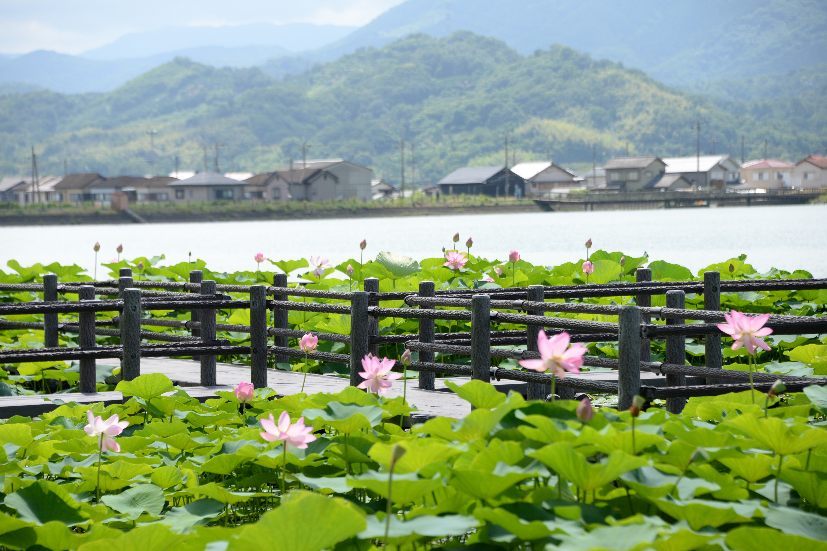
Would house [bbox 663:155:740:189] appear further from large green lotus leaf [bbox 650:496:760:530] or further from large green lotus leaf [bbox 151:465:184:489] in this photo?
large green lotus leaf [bbox 650:496:760:530]

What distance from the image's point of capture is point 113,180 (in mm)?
75312

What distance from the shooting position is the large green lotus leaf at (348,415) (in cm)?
279

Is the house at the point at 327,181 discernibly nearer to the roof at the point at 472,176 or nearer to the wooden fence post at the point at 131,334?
the roof at the point at 472,176

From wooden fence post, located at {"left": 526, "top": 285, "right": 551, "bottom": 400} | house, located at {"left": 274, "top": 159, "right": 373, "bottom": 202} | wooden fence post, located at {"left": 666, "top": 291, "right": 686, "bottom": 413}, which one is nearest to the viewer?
wooden fence post, located at {"left": 666, "top": 291, "right": 686, "bottom": 413}

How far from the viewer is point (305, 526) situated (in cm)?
181

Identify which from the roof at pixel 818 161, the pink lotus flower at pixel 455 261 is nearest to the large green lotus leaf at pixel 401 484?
the pink lotus flower at pixel 455 261

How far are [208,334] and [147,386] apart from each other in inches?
106

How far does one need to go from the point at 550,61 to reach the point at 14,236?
13920 centimetres

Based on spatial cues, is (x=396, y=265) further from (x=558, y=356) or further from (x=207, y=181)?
(x=207, y=181)

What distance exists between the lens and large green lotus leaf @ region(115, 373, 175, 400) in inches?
158

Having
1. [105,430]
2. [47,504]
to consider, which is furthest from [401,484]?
[105,430]

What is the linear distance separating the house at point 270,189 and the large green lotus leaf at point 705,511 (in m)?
74.1

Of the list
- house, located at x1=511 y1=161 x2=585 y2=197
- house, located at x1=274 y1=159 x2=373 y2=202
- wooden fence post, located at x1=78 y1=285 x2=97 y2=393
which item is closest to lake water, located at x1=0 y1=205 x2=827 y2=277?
wooden fence post, located at x1=78 y1=285 x2=97 y2=393

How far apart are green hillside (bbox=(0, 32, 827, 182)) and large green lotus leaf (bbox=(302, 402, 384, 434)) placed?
129550 millimetres
